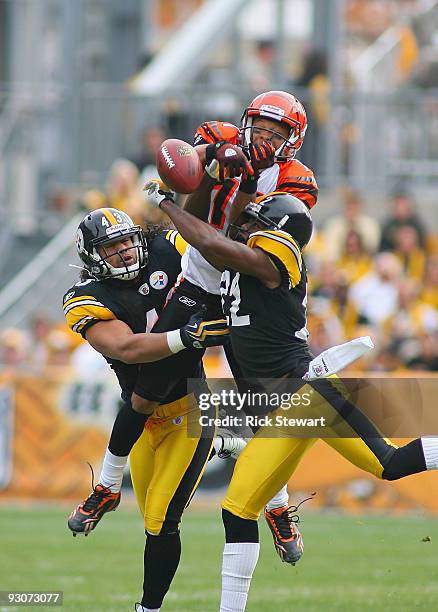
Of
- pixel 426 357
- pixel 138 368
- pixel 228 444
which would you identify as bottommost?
pixel 426 357

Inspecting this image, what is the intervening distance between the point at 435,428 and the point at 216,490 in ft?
17.3

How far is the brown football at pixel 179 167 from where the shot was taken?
616 centimetres

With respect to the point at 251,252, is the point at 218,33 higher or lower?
lower

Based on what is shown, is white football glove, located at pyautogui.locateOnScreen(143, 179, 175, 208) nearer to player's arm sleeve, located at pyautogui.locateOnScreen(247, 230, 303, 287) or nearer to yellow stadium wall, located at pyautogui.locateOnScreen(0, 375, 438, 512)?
player's arm sleeve, located at pyautogui.locateOnScreen(247, 230, 303, 287)

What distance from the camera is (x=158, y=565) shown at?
Result: 6777mm

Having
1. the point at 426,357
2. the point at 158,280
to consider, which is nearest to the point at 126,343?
the point at 158,280

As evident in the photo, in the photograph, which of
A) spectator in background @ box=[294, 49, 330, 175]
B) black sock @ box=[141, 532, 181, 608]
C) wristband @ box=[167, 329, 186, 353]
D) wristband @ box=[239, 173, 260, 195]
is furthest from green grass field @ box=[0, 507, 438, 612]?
spectator in background @ box=[294, 49, 330, 175]

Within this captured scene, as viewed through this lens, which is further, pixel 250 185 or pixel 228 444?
pixel 228 444

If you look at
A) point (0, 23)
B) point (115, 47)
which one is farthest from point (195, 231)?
point (0, 23)

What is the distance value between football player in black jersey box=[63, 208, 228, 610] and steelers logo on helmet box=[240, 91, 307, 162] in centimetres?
76

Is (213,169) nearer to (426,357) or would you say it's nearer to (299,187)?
(299,187)

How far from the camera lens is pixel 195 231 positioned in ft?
20.3

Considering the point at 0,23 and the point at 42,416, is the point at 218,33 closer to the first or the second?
the point at 0,23

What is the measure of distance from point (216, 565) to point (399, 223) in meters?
4.73
